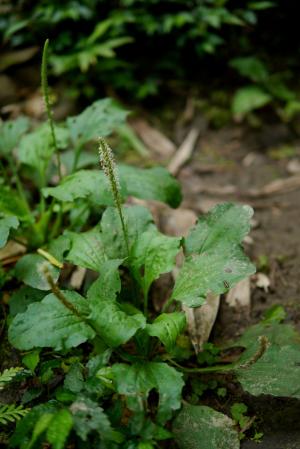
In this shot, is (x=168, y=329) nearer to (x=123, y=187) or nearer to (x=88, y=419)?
(x=88, y=419)

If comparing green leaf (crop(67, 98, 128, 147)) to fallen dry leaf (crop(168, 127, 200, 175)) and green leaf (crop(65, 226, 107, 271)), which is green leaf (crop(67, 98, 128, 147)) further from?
fallen dry leaf (crop(168, 127, 200, 175))

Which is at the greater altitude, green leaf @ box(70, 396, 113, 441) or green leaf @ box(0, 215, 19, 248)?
green leaf @ box(0, 215, 19, 248)

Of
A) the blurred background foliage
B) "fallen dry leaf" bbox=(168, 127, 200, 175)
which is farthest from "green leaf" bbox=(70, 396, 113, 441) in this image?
the blurred background foliage

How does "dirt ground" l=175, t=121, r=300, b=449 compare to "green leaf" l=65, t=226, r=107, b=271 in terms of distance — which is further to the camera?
"green leaf" l=65, t=226, r=107, b=271

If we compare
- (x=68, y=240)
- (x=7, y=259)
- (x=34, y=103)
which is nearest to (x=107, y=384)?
(x=68, y=240)

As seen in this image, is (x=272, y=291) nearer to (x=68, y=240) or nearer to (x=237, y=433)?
(x=237, y=433)

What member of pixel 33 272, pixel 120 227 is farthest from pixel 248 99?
pixel 33 272

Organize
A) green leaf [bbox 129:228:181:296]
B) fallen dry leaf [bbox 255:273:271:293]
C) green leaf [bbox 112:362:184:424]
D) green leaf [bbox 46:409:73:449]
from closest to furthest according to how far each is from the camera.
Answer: green leaf [bbox 46:409:73:449]
green leaf [bbox 112:362:184:424]
green leaf [bbox 129:228:181:296]
fallen dry leaf [bbox 255:273:271:293]
